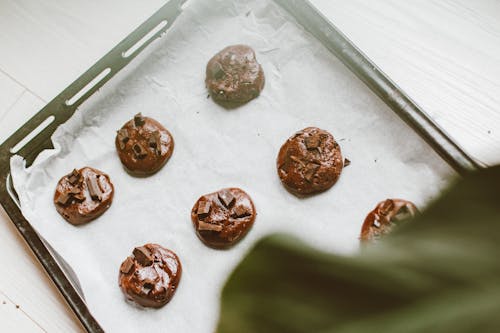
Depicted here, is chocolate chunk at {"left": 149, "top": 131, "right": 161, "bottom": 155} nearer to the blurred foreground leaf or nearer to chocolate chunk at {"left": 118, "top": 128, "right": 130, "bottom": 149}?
chocolate chunk at {"left": 118, "top": 128, "right": 130, "bottom": 149}

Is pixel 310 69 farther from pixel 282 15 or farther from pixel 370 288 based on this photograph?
pixel 370 288

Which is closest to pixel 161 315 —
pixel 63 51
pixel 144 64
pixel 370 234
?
pixel 370 234

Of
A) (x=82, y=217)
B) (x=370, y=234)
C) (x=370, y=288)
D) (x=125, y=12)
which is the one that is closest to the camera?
(x=370, y=288)

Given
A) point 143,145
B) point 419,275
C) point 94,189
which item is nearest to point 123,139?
point 143,145

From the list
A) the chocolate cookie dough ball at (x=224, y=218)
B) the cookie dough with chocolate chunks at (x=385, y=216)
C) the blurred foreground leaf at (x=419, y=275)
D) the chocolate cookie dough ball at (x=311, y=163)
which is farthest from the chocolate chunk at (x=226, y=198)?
the blurred foreground leaf at (x=419, y=275)

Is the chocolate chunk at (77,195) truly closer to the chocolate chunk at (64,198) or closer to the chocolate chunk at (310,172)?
the chocolate chunk at (64,198)

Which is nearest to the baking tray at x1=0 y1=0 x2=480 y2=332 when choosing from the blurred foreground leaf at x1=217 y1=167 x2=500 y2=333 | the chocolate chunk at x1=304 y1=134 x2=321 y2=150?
the chocolate chunk at x1=304 y1=134 x2=321 y2=150
